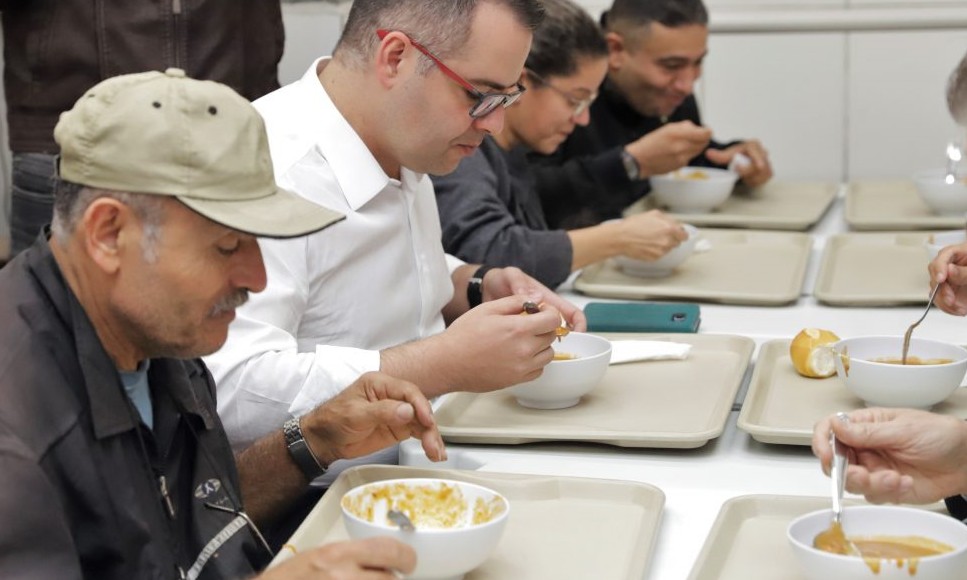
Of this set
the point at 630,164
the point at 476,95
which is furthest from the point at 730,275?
the point at 476,95

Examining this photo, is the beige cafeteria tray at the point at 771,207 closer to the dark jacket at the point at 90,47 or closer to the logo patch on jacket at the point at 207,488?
the dark jacket at the point at 90,47

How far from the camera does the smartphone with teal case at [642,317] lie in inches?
97.4

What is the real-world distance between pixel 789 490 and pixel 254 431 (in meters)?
0.82

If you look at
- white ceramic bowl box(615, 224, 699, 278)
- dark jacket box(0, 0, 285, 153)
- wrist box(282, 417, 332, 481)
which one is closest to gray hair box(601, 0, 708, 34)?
white ceramic bowl box(615, 224, 699, 278)

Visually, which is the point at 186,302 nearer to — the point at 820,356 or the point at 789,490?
the point at 789,490

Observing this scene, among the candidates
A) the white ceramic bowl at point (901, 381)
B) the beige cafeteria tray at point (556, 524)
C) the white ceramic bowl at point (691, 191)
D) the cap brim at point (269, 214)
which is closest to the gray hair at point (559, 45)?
the white ceramic bowl at point (691, 191)

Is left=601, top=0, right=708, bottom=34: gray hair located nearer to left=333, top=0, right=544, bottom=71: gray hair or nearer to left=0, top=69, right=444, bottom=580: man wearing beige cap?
left=333, top=0, right=544, bottom=71: gray hair

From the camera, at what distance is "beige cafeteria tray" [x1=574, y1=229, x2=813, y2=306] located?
2760 millimetres

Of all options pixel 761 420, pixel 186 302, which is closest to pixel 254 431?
pixel 186 302

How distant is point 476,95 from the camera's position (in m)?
2.16

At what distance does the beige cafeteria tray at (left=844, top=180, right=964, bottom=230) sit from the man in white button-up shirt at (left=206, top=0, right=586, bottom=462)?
154 centimetres

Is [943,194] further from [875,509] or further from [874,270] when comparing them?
[875,509]

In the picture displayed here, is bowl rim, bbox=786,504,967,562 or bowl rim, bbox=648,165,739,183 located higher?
bowl rim, bbox=786,504,967,562

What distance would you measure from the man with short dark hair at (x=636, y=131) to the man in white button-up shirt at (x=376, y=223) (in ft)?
4.19
